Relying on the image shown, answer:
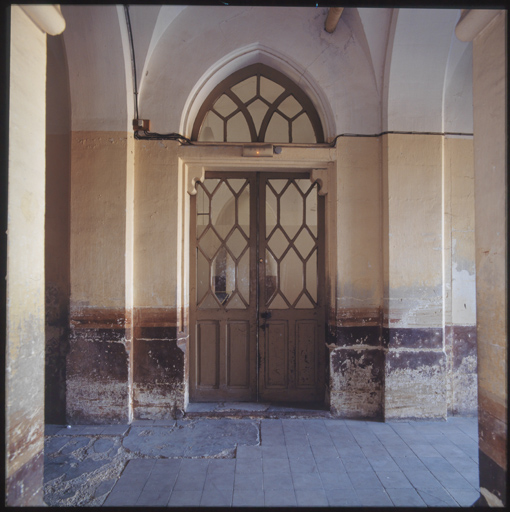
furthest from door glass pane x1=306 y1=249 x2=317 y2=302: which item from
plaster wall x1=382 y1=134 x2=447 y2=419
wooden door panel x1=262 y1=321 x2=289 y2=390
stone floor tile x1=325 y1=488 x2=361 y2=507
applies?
stone floor tile x1=325 y1=488 x2=361 y2=507

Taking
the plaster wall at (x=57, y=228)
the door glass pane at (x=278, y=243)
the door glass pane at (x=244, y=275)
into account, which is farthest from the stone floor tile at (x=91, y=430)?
the door glass pane at (x=278, y=243)

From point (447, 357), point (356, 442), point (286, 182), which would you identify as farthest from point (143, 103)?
Result: point (447, 357)

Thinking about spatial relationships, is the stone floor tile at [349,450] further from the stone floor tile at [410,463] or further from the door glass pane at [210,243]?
the door glass pane at [210,243]

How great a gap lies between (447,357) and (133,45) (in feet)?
17.0

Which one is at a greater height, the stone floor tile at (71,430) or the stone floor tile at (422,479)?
the stone floor tile at (422,479)

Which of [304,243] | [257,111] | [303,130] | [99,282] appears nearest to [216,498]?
[99,282]

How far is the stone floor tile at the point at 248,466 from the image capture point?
3455mm

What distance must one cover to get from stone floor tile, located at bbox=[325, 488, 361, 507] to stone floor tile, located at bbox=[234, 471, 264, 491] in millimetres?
537

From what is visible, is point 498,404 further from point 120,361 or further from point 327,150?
point 120,361

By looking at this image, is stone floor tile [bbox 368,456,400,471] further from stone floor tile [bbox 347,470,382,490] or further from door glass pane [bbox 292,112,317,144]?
door glass pane [bbox 292,112,317,144]

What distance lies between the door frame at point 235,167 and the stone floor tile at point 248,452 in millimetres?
1136

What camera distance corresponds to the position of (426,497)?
3.06m

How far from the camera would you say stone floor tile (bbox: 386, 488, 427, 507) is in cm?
297

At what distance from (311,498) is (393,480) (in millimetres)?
750
